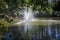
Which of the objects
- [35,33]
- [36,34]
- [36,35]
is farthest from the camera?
[35,33]

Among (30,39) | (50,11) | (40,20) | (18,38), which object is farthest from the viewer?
(40,20)

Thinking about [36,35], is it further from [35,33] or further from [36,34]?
[35,33]

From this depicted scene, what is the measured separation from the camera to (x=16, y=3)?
1.74 ft

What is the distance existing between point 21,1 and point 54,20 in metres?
9.90

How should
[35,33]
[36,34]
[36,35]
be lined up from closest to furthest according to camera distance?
1. [36,35]
2. [36,34]
3. [35,33]

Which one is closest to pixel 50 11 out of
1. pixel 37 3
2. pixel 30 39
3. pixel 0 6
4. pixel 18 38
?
pixel 37 3

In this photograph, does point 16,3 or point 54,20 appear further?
point 54,20

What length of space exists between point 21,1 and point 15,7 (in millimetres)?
69

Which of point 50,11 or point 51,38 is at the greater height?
point 50,11

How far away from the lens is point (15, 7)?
0.55 metres

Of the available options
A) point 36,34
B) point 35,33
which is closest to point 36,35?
point 36,34

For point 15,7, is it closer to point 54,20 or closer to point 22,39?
point 22,39

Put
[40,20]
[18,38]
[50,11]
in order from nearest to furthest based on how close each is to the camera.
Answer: [50,11] → [18,38] → [40,20]

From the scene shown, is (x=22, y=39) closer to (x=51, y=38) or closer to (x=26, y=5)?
(x=51, y=38)
